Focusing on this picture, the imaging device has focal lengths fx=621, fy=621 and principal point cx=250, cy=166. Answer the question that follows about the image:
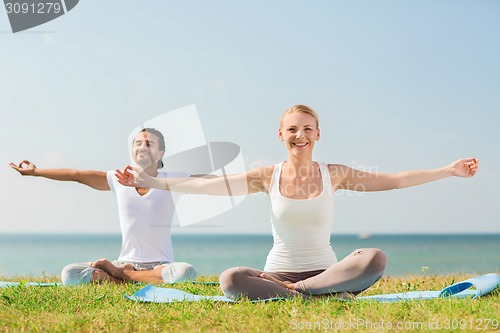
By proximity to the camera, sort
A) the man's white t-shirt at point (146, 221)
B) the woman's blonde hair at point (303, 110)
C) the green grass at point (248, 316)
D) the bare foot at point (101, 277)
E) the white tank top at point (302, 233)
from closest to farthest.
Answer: the green grass at point (248, 316) → the white tank top at point (302, 233) → the woman's blonde hair at point (303, 110) → the bare foot at point (101, 277) → the man's white t-shirt at point (146, 221)

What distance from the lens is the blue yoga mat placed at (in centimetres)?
538

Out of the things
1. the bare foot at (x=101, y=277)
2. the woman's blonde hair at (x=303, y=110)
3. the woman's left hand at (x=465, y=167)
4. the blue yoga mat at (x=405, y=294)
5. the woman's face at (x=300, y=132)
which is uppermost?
the woman's blonde hair at (x=303, y=110)

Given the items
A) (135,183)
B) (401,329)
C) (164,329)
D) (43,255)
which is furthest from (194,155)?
(43,255)

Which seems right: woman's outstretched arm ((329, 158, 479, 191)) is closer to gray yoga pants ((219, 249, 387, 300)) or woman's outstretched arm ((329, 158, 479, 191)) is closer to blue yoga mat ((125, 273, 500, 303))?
gray yoga pants ((219, 249, 387, 300))

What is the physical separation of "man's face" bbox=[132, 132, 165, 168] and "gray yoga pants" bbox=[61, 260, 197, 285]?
1216 millimetres

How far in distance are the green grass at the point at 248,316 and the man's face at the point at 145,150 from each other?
2279 millimetres

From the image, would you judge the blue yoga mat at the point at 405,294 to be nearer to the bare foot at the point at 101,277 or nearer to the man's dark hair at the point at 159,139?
the bare foot at the point at 101,277

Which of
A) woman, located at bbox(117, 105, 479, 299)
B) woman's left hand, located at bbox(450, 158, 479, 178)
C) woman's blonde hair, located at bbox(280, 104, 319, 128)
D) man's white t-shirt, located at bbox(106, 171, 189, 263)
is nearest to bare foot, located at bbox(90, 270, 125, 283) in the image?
man's white t-shirt, located at bbox(106, 171, 189, 263)

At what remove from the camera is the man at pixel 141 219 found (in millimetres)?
7145

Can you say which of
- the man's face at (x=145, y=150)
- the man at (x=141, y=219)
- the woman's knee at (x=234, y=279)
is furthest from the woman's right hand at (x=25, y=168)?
the woman's knee at (x=234, y=279)

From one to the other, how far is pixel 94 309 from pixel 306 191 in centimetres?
205

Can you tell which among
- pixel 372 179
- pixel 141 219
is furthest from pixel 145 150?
pixel 372 179

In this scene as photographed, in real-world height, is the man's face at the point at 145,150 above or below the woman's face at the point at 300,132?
above

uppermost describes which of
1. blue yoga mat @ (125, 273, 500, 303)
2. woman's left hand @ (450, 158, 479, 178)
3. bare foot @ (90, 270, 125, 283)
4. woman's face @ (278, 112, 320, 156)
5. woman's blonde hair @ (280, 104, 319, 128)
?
woman's blonde hair @ (280, 104, 319, 128)
